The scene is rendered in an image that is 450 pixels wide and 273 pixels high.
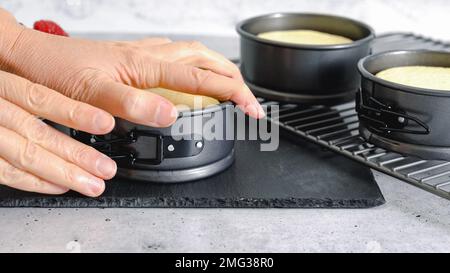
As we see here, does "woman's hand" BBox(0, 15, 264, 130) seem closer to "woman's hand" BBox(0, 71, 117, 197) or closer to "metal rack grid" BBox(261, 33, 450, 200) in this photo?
"woman's hand" BBox(0, 71, 117, 197)

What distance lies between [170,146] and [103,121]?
11 centimetres

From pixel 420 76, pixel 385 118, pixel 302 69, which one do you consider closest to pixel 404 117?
pixel 385 118

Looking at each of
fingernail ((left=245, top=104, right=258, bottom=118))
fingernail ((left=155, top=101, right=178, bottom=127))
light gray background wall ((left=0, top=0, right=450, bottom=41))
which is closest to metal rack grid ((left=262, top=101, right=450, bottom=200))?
fingernail ((left=245, top=104, right=258, bottom=118))

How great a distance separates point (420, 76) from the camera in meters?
1.04

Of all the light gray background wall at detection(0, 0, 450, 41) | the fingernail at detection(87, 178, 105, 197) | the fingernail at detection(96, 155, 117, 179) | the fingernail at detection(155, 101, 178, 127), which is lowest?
the light gray background wall at detection(0, 0, 450, 41)

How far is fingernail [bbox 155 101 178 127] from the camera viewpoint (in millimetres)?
843

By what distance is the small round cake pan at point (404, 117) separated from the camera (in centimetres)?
91

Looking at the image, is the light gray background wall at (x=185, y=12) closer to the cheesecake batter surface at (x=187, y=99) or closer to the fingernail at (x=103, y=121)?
the cheesecake batter surface at (x=187, y=99)

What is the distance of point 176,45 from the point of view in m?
1.01

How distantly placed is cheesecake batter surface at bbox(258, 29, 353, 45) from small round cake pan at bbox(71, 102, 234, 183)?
1.12 feet
